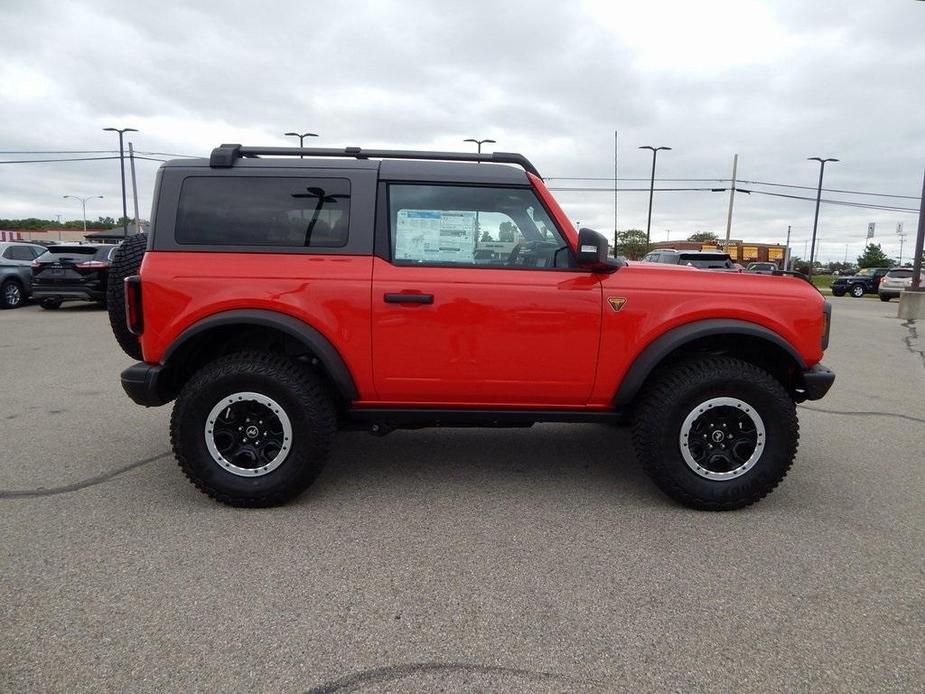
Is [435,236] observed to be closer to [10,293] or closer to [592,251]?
[592,251]

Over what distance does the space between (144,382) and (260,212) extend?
3.72 ft

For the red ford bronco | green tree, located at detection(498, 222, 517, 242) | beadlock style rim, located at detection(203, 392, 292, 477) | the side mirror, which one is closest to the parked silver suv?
the red ford bronco

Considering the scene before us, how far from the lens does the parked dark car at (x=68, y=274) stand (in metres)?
13.3

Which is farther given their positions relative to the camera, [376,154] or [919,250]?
[919,250]

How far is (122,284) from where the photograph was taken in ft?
12.1

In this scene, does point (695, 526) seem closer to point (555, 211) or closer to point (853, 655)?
point (853, 655)

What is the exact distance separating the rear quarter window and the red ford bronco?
0.04 feet

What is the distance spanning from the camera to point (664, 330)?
339 centimetres

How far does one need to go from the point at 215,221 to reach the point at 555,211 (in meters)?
1.91

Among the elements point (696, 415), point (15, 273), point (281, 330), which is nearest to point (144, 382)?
point (281, 330)

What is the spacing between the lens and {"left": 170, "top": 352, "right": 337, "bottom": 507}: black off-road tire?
332 cm

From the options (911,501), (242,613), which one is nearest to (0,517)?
(242,613)

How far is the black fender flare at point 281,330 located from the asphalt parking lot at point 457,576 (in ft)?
2.64

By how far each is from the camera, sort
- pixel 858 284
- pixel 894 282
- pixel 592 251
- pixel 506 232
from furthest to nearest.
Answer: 1. pixel 858 284
2. pixel 894 282
3. pixel 506 232
4. pixel 592 251
